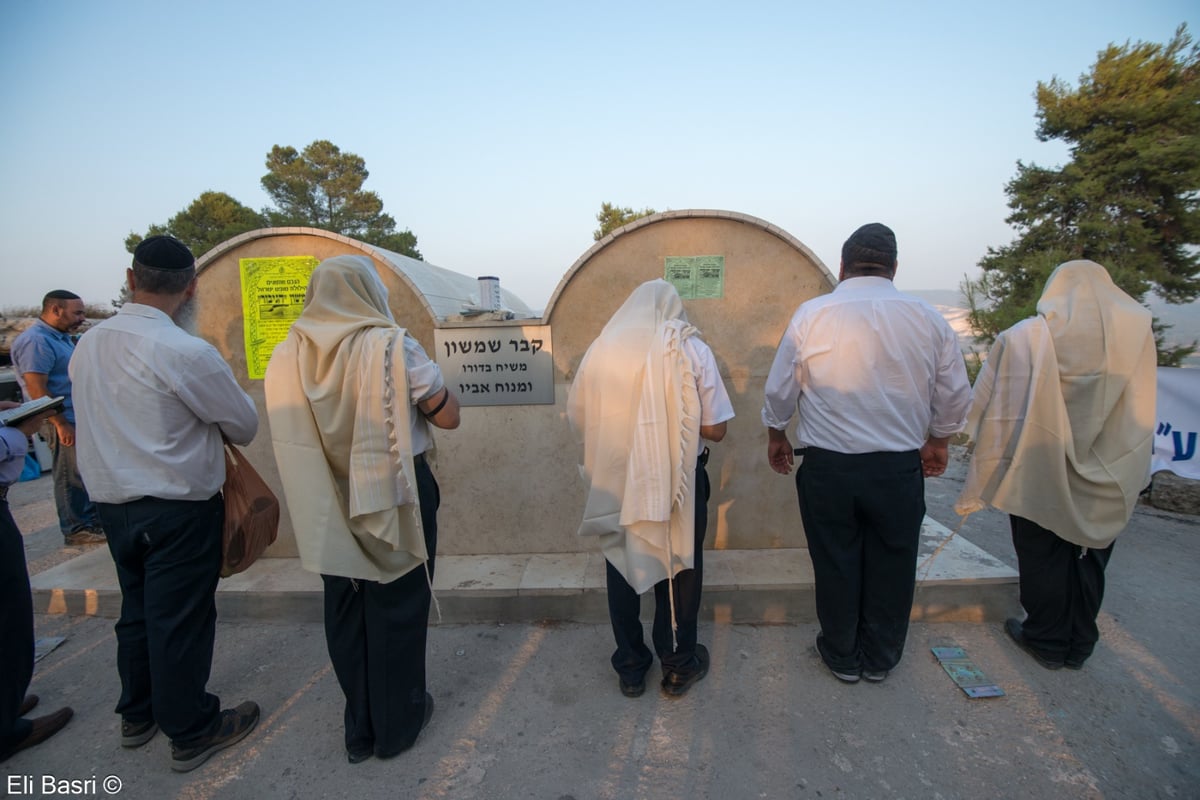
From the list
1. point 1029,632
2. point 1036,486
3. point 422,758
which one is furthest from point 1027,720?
point 422,758

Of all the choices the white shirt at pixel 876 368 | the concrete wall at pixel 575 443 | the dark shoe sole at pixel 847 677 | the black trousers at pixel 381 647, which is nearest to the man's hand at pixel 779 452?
the white shirt at pixel 876 368

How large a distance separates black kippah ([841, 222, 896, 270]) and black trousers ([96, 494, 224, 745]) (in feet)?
10.5

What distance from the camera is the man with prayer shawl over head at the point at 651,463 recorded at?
247cm

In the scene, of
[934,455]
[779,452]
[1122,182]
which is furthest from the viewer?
[1122,182]

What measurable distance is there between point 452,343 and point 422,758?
2491 mm

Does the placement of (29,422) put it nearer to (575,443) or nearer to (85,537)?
(575,443)

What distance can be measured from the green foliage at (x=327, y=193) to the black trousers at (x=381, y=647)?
22603 mm

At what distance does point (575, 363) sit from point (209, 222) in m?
23.2

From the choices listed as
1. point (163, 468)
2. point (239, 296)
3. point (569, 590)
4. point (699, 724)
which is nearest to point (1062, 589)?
point (699, 724)

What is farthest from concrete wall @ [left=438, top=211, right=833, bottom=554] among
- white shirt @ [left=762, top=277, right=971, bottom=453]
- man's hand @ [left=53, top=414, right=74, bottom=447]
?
man's hand @ [left=53, top=414, right=74, bottom=447]

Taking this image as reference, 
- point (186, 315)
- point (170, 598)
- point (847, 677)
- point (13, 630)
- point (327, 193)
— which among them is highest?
point (327, 193)

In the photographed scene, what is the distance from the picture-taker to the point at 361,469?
2.16 m

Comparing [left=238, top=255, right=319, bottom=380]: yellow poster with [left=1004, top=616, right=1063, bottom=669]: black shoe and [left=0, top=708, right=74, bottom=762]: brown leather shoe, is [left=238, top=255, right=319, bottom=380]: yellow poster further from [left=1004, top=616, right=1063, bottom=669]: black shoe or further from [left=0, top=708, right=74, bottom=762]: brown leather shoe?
[left=1004, top=616, right=1063, bottom=669]: black shoe

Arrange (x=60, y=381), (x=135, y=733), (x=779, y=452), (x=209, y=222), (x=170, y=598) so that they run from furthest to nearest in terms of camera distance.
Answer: (x=209, y=222)
(x=60, y=381)
(x=779, y=452)
(x=135, y=733)
(x=170, y=598)
